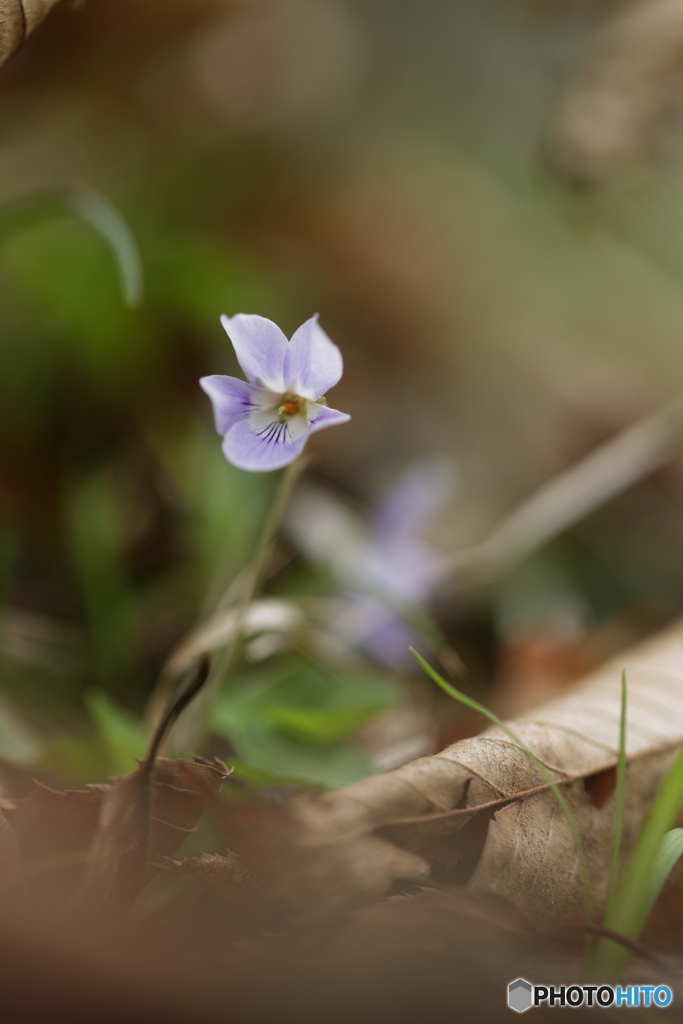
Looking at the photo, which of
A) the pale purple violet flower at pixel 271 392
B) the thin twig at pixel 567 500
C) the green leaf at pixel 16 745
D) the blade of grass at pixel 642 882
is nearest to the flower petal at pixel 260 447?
the pale purple violet flower at pixel 271 392

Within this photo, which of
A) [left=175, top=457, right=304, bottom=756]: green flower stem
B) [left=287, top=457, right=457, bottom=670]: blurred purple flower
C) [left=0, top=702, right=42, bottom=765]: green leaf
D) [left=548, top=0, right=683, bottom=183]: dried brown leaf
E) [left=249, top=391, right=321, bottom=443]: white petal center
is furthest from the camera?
[left=548, top=0, right=683, bottom=183]: dried brown leaf

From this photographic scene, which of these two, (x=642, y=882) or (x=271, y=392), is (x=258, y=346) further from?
(x=642, y=882)

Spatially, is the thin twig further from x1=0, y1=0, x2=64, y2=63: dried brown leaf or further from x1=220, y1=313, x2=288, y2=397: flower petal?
x1=0, y1=0, x2=64, y2=63: dried brown leaf

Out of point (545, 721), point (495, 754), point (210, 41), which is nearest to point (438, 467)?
point (545, 721)

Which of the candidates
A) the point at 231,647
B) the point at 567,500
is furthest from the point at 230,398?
the point at 567,500

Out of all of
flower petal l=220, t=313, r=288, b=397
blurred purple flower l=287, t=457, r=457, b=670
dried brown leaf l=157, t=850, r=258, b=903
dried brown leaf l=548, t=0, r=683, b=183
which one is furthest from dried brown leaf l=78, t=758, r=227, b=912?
dried brown leaf l=548, t=0, r=683, b=183

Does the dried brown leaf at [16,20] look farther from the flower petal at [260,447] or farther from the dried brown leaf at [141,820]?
the dried brown leaf at [141,820]

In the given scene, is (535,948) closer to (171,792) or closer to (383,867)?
(383,867)
